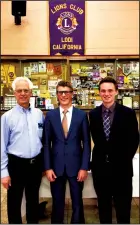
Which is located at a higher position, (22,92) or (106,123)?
(22,92)

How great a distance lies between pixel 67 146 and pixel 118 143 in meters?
0.42

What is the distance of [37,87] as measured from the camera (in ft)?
16.8

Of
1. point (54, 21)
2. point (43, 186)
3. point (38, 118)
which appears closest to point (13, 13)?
point (54, 21)

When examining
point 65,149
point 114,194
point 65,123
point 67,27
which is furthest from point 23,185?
point 67,27

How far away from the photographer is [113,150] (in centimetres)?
224

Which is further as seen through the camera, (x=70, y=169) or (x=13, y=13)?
(x=13, y=13)

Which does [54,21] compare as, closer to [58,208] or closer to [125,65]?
[125,65]

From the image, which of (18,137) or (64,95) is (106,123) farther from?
(18,137)

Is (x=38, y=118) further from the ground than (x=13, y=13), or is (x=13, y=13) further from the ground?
(x=13, y=13)

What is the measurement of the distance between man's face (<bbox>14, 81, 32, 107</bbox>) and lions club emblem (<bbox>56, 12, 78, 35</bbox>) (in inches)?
120

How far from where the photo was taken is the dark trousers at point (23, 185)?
7.32 feet

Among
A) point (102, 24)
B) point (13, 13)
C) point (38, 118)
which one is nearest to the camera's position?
point (38, 118)

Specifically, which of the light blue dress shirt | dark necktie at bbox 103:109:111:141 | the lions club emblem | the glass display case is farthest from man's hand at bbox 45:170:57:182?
the lions club emblem

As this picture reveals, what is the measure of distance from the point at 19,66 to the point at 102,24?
1706 millimetres
